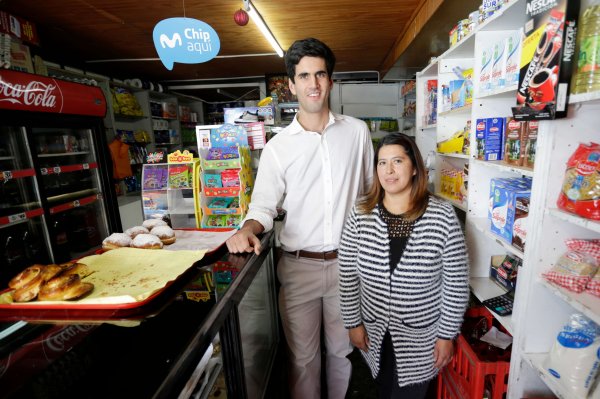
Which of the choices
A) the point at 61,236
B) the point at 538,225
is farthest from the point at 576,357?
the point at 61,236

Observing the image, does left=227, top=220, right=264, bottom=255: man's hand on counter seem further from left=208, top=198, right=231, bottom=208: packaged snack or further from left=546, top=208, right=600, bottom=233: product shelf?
left=546, top=208, right=600, bottom=233: product shelf

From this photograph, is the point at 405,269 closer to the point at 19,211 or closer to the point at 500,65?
the point at 500,65

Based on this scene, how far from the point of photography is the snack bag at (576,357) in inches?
44.4

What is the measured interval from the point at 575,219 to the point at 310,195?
1158 mm

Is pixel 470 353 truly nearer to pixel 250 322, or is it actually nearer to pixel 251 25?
pixel 250 322

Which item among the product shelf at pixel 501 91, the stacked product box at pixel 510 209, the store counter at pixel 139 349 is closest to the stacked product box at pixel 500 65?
the product shelf at pixel 501 91

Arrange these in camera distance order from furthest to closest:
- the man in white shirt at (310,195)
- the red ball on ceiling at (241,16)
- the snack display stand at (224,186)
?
the red ball on ceiling at (241,16)
the snack display stand at (224,186)
the man in white shirt at (310,195)

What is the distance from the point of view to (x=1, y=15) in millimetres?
3717

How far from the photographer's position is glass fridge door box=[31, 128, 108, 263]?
3.79 meters

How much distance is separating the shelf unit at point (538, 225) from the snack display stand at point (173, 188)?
179 cm

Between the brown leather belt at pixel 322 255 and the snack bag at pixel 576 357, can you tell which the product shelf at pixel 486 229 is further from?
the brown leather belt at pixel 322 255

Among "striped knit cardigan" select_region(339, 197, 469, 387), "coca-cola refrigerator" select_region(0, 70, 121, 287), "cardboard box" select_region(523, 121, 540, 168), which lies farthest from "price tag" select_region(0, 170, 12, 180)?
"cardboard box" select_region(523, 121, 540, 168)

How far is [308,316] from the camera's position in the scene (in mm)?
1946

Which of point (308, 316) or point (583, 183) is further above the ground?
point (583, 183)
